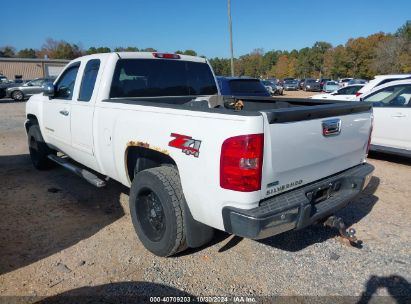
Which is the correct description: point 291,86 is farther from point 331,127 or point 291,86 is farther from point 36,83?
point 331,127

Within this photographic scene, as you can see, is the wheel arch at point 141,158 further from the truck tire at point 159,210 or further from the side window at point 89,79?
the side window at point 89,79

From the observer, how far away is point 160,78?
4535 mm

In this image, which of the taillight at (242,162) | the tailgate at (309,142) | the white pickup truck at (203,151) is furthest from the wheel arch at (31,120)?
the tailgate at (309,142)

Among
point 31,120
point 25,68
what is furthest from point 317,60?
point 31,120

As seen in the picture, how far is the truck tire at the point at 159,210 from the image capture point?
9.91 ft

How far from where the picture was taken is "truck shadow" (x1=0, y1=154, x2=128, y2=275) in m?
3.58

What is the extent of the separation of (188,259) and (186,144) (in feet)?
4.24

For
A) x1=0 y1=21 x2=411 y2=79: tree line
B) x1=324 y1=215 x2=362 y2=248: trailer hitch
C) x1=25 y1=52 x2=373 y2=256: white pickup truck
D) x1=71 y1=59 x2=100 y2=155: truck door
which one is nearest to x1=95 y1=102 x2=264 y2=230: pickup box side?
x1=25 y1=52 x2=373 y2=256: white pickup truck

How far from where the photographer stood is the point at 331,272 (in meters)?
3.16

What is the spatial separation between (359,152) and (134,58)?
2869 mm

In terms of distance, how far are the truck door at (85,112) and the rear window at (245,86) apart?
4.72m

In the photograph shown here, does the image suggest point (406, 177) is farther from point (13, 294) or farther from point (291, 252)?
point (13, 294)

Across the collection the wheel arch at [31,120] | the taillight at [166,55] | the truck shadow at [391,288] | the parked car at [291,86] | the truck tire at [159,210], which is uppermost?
the parked car at [291,86]

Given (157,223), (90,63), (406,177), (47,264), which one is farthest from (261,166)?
(406,177)
